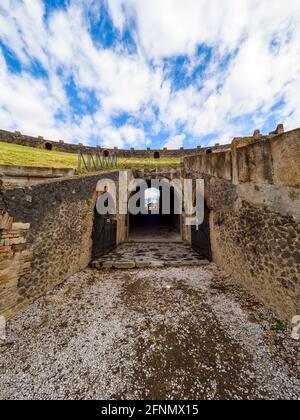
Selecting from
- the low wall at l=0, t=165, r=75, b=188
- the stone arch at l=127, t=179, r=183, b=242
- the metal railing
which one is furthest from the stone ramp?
the metal railing

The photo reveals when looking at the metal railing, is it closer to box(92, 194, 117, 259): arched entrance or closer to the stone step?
box(92, 194, 117, 259): arched entrance

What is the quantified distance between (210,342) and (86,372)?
2.05m

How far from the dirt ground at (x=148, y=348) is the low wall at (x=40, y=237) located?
50cm

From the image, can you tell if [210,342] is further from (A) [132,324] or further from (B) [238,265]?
(B) [238,265]

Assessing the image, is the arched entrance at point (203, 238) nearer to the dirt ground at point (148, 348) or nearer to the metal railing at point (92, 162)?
the dirt ground at point (148, 348)

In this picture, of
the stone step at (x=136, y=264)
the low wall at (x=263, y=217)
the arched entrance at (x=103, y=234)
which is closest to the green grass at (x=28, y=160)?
the arched entrance at (x=103, y=234)

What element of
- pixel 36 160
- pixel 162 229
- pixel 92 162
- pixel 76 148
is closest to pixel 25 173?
pixel 36 160

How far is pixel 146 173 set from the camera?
10.8 meters

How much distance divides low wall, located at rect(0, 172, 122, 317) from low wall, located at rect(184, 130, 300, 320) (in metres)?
4.88

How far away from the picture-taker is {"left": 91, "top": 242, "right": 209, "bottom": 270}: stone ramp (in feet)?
20.9

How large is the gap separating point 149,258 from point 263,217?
14.1 feet

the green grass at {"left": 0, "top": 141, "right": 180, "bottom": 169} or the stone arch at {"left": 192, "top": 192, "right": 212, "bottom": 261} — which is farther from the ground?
the green grass at {"left": 0, "top": 141, "right": 180, "bottom": 169}

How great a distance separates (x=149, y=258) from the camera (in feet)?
22.4
